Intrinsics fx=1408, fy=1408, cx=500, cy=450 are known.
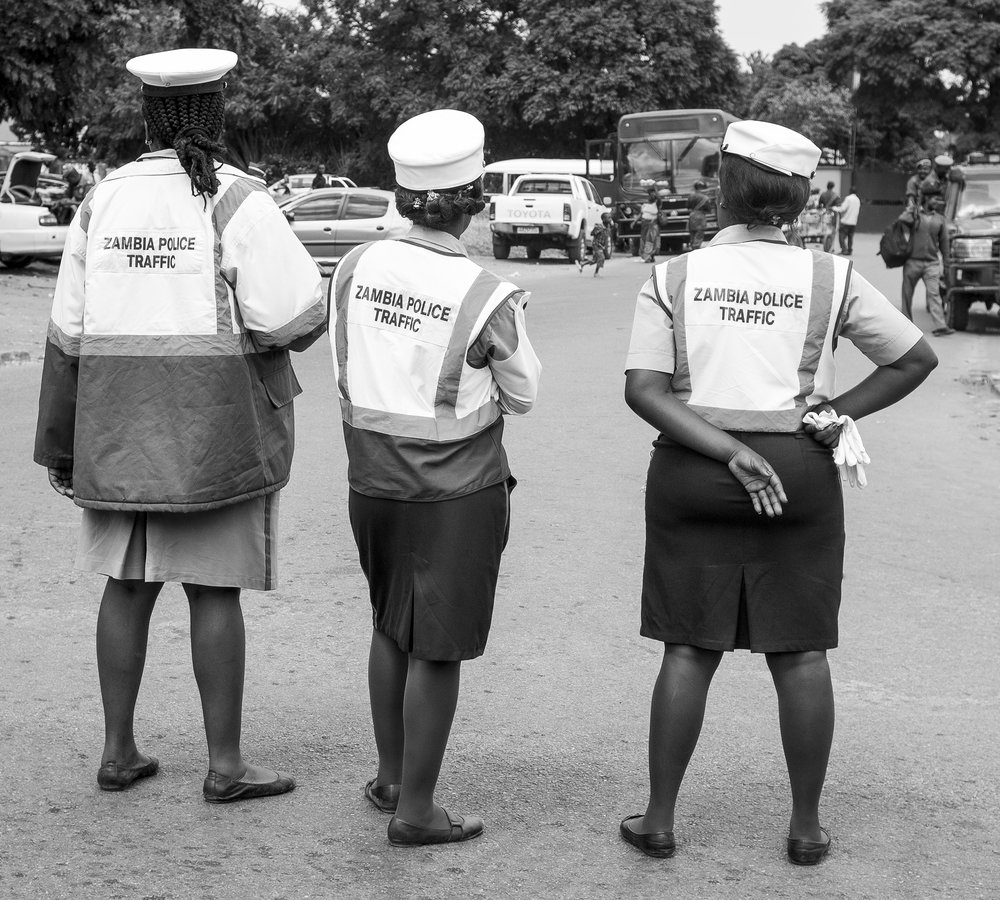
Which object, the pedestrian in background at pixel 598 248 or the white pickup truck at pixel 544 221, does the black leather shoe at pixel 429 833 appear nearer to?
the pedestrian in background at pixel 598 248

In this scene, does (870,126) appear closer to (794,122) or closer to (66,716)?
(794,122)

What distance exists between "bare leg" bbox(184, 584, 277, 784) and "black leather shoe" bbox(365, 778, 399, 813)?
1.03 feet

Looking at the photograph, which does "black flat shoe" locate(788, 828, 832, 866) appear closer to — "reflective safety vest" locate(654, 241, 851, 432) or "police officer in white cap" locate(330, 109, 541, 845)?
"police officer in white cap" locate(330, 109, 541, 845)

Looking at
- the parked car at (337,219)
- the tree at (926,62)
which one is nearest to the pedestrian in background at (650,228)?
the parked car at (337,219)

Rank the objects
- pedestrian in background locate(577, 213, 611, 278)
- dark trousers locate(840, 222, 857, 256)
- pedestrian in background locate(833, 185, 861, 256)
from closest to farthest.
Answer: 1. pedestrian in background locate(577, 213, 611, 278)
2. pedestrian in background locate(833, 185, 861, 256)
3. dark trousers locate(840, 222, 857, 256)

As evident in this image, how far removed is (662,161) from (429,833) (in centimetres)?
3020

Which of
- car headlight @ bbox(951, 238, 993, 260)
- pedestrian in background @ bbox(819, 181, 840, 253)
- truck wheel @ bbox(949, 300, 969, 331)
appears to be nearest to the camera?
car headlight @ bbox(951, 238, 993, 260)

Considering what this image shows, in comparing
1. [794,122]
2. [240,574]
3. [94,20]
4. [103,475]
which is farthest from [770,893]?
[794,122]

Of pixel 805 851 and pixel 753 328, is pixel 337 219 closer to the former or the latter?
pixel 753 328

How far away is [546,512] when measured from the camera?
23.1 feet

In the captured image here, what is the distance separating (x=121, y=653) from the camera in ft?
11.7

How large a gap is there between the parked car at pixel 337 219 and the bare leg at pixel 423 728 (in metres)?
20.8

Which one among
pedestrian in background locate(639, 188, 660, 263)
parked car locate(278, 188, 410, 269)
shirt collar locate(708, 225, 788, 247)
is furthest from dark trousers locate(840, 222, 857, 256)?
shirt collar locate(708, 225, 788, 247)

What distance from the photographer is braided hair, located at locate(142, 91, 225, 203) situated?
330 cm
